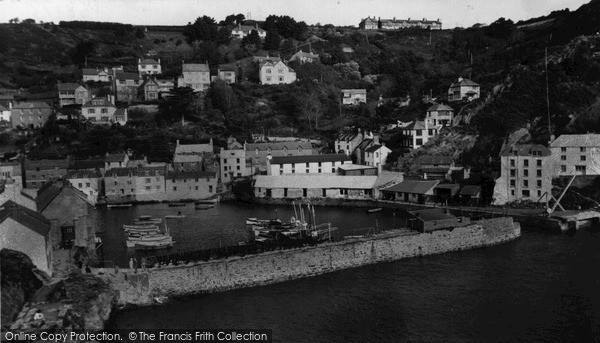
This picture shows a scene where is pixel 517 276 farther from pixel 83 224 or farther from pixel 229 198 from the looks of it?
pixel 229 198

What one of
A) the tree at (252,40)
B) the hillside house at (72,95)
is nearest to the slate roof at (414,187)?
the hillside house at (72,95)

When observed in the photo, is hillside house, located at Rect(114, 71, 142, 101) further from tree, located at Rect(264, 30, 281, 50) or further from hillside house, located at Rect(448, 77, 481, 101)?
hillside house, located at Rect(448, 77, 481, 101)

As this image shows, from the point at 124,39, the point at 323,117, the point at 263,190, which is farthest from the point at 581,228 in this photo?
the point at 124,39

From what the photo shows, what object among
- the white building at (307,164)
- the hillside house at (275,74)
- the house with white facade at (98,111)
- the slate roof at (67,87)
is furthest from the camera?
the hillside house at (275,74)

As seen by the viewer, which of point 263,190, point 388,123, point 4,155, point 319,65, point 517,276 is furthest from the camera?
point 319,65

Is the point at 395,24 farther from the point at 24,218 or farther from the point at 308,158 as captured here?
the point at 24,218

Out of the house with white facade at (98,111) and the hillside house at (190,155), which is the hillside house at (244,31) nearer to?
the house with white facade at (98,111)
